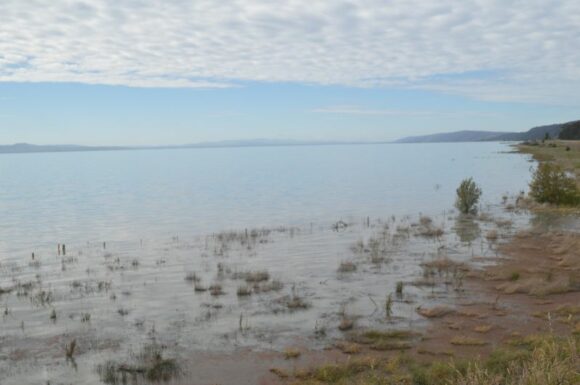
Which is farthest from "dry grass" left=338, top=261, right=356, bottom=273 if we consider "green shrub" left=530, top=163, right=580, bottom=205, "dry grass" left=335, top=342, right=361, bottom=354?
"green shrub" left=530, top=163, right=580, bottom=205

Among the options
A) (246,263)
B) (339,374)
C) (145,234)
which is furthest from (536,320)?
(145,234)

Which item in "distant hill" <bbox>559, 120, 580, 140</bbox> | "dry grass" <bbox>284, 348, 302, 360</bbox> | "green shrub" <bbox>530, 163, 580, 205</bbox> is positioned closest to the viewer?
"dry grass" <bbox>284, 348, 302, 360</bbox>

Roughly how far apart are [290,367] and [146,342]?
4.37 meters

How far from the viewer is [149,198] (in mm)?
59281

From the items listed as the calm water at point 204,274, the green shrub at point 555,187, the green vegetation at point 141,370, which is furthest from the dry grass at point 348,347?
the green shrub at point 555,187

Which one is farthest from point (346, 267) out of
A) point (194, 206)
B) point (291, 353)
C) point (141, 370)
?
point (194, 206)

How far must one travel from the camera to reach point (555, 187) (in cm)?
3988

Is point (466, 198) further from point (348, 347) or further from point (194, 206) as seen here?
point (348, 347)

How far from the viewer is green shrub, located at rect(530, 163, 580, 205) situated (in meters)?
39.1

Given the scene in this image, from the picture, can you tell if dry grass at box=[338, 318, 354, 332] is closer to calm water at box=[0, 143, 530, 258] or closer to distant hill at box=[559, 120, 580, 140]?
calm water at box=[0, 143, 530, 258]

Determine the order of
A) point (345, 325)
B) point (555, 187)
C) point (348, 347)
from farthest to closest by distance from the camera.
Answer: point (555, 187) → point (345, 325) → point (348, 347)

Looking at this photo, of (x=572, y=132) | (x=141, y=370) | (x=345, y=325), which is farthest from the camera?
(x=572, y=132)

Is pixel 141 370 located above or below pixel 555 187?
below

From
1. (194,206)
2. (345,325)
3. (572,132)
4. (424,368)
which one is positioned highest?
(572,132)
